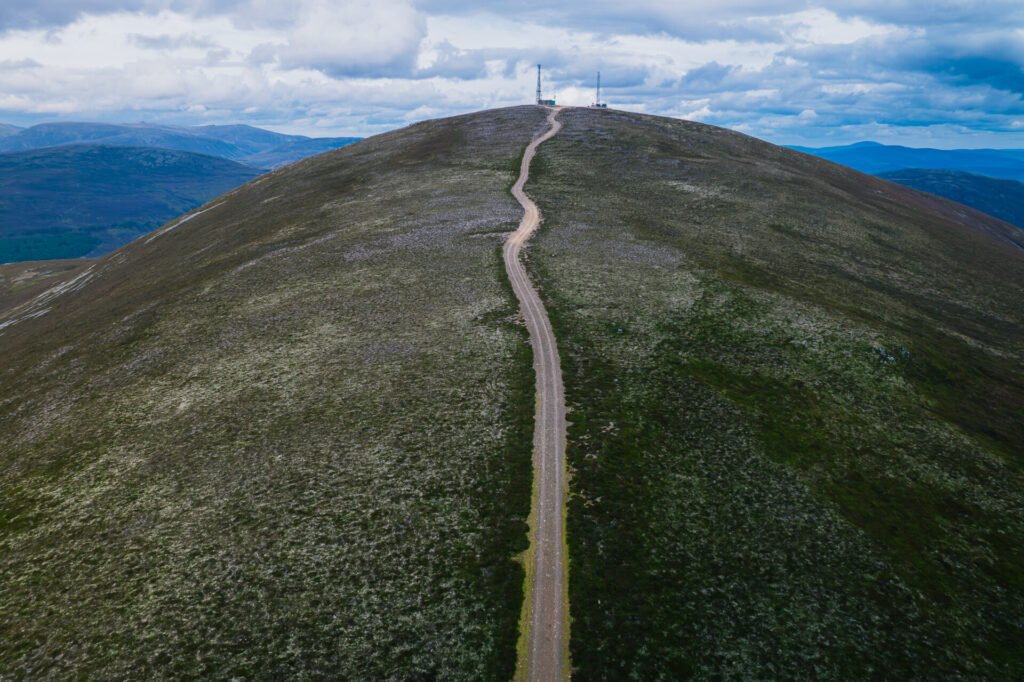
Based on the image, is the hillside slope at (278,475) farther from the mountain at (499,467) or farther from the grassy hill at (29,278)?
the grassy hill at (29,278)

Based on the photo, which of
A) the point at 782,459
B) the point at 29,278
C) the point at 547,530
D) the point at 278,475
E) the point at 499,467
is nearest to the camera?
the point at 547,530

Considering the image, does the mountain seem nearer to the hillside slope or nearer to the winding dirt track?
the hillside slope

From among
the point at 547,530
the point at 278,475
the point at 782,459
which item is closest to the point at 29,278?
the point at 278,475

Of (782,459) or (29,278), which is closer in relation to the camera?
(782,459)

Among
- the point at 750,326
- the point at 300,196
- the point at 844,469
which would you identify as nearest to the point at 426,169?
the point at 300,196

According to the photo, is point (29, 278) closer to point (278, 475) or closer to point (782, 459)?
point (278, 475)

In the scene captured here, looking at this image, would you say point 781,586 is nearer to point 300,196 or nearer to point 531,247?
point 531,247
